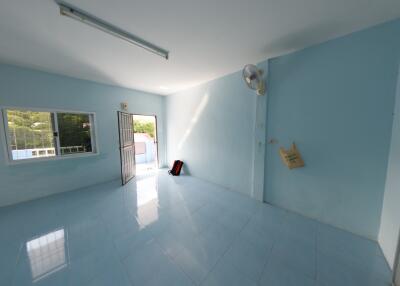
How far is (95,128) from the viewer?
10.8 ft

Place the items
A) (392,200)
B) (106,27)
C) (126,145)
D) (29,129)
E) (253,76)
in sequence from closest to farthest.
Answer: (392,200) → (106,27) → (253,76) → (29,129) → (126,145)

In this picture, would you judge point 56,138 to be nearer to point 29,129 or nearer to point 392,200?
point 29,129

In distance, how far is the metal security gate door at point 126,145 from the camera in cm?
328

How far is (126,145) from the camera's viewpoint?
3.57m

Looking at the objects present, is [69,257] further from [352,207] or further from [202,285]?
[352,207]

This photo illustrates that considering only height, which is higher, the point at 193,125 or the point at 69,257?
the point at 193,125

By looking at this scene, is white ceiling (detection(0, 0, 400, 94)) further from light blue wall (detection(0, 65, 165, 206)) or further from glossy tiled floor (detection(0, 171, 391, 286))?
glossy tiled floor (detection(0, 171, 391, 286))

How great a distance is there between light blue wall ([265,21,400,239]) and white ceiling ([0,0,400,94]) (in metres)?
0.22

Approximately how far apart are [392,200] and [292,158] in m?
0.93

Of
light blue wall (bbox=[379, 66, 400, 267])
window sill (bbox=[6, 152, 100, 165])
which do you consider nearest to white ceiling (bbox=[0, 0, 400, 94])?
light blue wall (bbox=[379, 66, 400, 267])

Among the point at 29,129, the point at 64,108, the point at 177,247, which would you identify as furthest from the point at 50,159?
the point at 177,247

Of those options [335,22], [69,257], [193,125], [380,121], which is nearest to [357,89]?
[380,121]

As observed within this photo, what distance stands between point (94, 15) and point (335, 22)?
2.44 meters

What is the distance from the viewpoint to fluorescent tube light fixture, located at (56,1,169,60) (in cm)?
127
